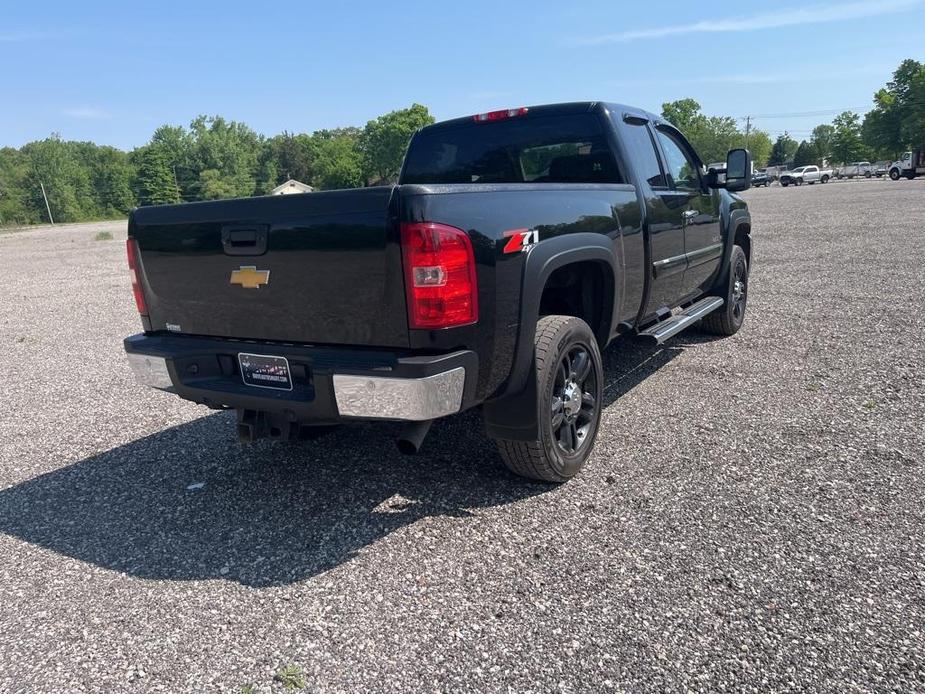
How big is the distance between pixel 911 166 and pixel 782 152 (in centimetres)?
8012

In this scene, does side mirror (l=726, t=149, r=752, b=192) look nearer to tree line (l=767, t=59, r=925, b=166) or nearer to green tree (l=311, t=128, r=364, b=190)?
tree line (l=767, t=59, r=925, b=166)

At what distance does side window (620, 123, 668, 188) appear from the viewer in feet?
14.6

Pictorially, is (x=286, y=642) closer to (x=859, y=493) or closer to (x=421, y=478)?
(x=421, y=478)

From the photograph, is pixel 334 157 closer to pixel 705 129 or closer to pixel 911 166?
pixel 705 129

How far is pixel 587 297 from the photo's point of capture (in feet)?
12.9

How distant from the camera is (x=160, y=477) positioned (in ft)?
12.9

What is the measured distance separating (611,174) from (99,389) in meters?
4.85

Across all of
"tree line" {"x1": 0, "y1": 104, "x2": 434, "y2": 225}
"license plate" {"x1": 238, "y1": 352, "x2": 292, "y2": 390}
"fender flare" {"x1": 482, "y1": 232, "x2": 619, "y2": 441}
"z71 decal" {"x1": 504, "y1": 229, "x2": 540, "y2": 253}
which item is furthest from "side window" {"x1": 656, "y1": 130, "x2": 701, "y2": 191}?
"tree line" {"x1": 0, "y1": 104, "x2": 434, "y2": 225}

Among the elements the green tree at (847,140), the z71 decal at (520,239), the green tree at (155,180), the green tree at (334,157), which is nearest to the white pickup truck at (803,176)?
the green tree at (847,140)

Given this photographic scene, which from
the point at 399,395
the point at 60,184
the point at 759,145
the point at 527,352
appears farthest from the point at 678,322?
the point at 759,145

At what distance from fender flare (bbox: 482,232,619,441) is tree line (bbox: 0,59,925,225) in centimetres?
6866

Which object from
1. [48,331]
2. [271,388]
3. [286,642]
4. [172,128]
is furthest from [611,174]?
[172,128]

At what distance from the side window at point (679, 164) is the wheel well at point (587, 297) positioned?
5.33 feet

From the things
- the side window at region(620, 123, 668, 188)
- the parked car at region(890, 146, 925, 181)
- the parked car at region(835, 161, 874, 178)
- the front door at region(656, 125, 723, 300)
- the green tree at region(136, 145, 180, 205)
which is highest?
the green tree at region(136, 145, 180, 205)
